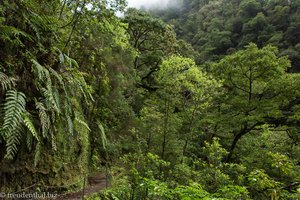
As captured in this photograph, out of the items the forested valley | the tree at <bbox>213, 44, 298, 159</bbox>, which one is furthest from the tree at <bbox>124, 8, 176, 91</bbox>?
the tree at <bbox>213, 44, 298, 159</bbox>

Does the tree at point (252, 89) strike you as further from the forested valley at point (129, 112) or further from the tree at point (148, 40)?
the tree at point (148, 40)

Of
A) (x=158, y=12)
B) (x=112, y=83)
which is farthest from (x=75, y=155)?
(x=158, y=12)

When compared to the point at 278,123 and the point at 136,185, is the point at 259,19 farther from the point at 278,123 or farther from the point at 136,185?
the point at 136,185

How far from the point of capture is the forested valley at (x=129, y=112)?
4473 millimetres

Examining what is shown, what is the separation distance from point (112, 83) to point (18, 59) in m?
4.79

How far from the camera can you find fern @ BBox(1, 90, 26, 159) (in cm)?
349

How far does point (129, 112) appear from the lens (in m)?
11.4

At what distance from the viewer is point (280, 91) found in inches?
482

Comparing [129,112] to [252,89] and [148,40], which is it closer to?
[252,89]

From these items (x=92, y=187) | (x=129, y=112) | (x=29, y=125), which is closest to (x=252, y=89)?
(x=129, y=112)

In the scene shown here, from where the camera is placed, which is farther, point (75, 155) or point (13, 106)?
point (75, 155)

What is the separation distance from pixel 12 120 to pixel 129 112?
26.0ft

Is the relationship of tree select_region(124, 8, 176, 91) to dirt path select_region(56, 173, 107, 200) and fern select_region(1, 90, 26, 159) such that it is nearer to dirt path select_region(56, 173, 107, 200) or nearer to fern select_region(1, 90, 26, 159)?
dirt path select_region(56, 173, 107, 200)

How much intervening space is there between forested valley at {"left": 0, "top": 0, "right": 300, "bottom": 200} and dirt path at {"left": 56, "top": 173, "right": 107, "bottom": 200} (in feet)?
0.74
